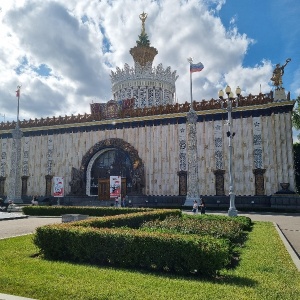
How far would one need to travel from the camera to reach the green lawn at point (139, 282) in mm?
6827

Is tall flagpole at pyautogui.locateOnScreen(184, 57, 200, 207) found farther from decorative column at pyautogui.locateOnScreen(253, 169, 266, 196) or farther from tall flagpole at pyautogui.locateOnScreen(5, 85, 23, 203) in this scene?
tall flagpole at pyautogui.locateOnScreen(5, 85, 23, 203)

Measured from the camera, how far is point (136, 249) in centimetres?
928

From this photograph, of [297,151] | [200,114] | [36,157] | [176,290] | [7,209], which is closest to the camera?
[176,290]

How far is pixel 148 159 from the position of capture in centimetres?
4081

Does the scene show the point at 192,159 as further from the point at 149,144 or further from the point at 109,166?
the point at 109,166

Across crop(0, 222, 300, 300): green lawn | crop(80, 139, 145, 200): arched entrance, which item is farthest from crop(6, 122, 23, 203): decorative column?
crop(0, 222, 300, 300): green lawn

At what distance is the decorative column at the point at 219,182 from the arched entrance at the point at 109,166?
356 inches

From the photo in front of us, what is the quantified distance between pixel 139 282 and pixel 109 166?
36.9 meters

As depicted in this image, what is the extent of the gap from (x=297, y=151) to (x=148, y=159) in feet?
66.6

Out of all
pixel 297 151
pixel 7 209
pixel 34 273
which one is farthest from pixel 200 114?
pixel 34 273

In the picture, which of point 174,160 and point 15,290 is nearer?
point 15,290

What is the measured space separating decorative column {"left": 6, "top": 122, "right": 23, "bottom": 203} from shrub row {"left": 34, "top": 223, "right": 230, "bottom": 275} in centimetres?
3645

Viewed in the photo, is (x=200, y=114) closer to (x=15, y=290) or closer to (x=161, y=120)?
(x=161, y=120)

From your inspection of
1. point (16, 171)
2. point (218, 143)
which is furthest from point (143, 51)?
point (16, 171)
